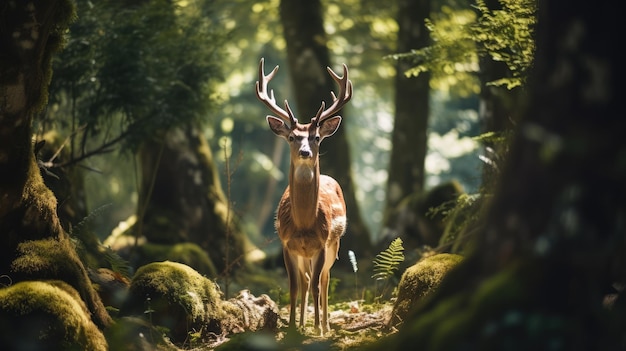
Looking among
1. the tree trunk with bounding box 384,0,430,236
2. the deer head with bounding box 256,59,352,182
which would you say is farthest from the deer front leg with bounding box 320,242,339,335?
the tree trunk with bounding box 384,0,430,236

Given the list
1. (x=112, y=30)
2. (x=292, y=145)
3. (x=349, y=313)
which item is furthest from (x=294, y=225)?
(x=112, y=30)

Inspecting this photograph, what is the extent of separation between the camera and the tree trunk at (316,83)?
48.8 ft

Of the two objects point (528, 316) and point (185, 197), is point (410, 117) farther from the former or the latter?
point (528, 316)

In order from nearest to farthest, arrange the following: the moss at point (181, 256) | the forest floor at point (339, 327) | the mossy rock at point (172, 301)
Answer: the forest floor at point (339, 327)
the mossy rock at point (172, 301)
the moss at point (181, 256)

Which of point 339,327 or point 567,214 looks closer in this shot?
point 567,214

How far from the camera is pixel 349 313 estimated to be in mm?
9656

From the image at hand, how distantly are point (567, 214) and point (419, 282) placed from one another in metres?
3.90

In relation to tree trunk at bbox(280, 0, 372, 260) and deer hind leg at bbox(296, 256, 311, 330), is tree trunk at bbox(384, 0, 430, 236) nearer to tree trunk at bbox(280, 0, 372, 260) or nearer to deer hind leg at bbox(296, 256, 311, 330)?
tree trunk at bbox(280, 0, 372, 260)

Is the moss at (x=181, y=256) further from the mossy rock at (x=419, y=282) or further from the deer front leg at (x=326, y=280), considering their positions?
the mossy rock at (x=419, y=282)

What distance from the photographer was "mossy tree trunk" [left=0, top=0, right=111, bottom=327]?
616 centimetres

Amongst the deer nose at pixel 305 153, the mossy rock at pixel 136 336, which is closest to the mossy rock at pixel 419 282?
the deer nose at pixel 305 153

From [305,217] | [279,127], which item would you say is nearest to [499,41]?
[279,127]

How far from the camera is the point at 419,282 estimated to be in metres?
7.76

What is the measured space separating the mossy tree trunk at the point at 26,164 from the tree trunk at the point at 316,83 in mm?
8334
